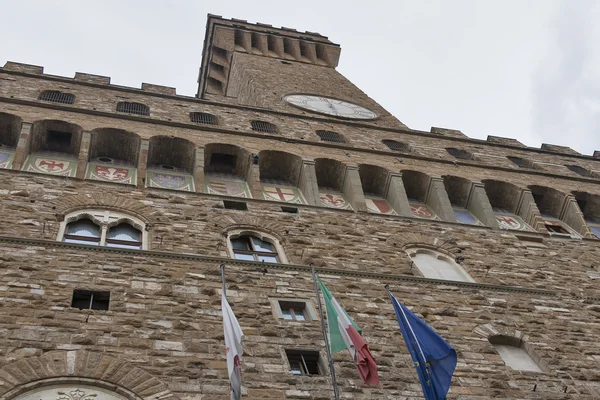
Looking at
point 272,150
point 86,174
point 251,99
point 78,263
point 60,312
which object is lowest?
point 60,312

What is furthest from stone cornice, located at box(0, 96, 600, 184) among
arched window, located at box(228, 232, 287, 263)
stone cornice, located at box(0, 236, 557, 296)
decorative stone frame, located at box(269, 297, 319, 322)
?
decorative stone frame, located at box(269, 297, 319, 322)

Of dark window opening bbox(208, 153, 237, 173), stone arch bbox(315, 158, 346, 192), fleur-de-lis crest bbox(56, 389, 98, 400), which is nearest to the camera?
fleur-de-lis crest bbox(56, 389, 98, 400)

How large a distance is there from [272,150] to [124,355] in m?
8.00

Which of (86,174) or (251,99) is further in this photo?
(251,99)

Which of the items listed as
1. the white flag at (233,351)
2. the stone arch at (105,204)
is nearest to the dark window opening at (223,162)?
the stone arch at (105,204)

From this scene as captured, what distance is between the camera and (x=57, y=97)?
632 inches

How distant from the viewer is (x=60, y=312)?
8680mm

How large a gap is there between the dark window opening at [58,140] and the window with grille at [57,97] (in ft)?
4.60

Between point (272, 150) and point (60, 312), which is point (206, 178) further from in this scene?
point (60, 312)

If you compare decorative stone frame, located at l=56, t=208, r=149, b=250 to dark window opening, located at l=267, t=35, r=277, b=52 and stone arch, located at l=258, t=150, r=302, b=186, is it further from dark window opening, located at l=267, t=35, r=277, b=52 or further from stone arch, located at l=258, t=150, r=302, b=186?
dark window opening, located at l=267, t=35, r=277, b=52

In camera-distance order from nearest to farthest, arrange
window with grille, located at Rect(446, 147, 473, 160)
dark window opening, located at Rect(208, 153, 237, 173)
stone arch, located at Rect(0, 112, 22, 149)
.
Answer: stone arch, located at Rect(0, 112, 22, 149) < dark window opening, located at Rect(208, 153, 237, 173) < window with grille, located at Rect(446, 147, 473, 160)

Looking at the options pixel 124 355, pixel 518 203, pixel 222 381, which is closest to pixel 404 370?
pixel 222 381

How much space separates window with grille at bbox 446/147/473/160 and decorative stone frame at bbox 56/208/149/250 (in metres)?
9.15

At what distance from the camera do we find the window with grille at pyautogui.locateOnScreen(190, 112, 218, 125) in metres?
16.5
